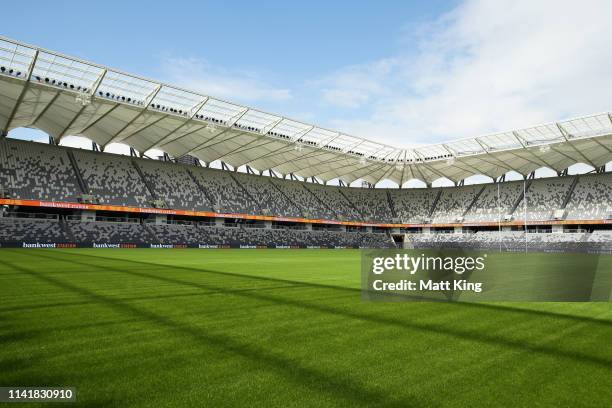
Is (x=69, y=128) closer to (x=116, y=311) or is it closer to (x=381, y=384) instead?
(x=116, y=311)

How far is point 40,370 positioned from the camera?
4195 mm

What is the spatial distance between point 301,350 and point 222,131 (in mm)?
38219

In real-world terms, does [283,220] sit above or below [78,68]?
below

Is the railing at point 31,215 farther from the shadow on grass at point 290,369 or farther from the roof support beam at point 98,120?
the shadow on grass at point 290,369

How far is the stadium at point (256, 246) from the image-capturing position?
4.23 meters

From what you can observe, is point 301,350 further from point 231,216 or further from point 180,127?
point 231,216

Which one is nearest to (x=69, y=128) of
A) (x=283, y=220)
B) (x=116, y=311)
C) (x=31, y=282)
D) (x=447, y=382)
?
(x=283, y=220)

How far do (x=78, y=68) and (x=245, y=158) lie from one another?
85.8 feet

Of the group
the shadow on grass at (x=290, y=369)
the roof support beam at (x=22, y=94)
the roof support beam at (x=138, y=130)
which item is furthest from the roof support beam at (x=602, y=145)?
the roof support beam at (x=22, y=94)

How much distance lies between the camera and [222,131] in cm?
4122

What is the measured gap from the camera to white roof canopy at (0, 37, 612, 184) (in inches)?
1178

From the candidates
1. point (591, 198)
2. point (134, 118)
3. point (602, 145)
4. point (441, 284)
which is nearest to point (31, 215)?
point (134, 118)

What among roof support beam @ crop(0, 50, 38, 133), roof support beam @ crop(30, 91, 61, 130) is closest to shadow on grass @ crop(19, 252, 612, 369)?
roof support beam @ crop(0, 50, 38, 133)

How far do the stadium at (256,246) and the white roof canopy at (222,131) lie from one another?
0.25 metres
